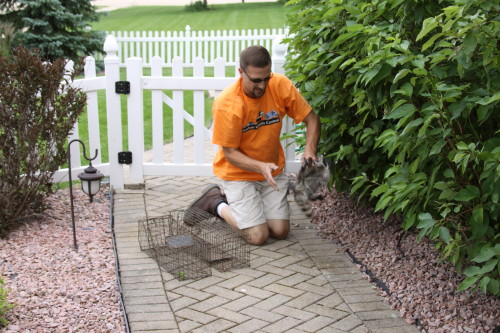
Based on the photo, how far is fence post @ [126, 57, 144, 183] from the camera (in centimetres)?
626

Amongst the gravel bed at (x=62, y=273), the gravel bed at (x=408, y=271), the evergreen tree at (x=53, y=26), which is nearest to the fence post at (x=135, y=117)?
the gravel bed at (x=62, y=273)

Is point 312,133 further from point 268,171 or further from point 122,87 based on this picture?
point 122,87

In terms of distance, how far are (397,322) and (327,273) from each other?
812 millimetres

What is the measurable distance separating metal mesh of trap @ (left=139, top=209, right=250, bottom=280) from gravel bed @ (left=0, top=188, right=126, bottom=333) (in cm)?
33

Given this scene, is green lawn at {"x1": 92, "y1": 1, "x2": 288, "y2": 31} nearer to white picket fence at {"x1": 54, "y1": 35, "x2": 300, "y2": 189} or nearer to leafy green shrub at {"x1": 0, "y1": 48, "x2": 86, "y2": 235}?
white picket fence at {"x1": 54, "y1": 35, "x2": 300, "y2": 189}

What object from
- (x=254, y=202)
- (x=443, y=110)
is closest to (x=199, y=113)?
(x=254, y=202)

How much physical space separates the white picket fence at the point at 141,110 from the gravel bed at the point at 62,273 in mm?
635

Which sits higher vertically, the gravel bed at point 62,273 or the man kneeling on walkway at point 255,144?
the man kneeling on walkway at point 255,144

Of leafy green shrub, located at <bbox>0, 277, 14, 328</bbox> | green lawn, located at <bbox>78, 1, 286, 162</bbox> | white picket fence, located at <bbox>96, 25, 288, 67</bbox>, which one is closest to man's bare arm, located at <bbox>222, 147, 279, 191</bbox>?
leafy green shrub, located at <bbox>0, 277, 14, 328</bbox>

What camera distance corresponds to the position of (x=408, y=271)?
4.43m

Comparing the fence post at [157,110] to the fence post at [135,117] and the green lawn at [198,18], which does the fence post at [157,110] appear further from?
the green lawn at [198,18]

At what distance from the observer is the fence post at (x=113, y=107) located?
6.23 metres

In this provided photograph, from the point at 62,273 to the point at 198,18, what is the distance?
24.9 metres

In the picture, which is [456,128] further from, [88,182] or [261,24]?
[261,24]
